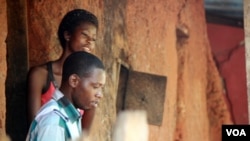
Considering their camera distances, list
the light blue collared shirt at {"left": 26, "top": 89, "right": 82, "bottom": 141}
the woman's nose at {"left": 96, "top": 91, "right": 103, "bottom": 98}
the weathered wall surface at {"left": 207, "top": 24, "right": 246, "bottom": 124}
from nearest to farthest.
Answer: the light blue collared shirt at {"left": 26, "top": 89, "right": 82, "bottom": 141} < the woman's nose at {"left": 96, "top": 91, "right": 103, "bottom": 98} < the weathered wall surface at {"left": 207, "top": 24, "right": 246, "bottom": 124}

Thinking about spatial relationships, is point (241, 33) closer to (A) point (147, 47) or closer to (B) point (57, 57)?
(A) point (147, 47)

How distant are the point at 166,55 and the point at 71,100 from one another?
822 millimetres

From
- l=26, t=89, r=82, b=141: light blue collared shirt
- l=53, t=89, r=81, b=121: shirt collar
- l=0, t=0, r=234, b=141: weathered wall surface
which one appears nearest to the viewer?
l=26, t=89, r=82, b=141: light blue collared shirt

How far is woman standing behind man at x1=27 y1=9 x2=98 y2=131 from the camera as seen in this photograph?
15.3ft

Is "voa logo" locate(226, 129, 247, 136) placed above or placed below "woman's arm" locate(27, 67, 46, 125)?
below

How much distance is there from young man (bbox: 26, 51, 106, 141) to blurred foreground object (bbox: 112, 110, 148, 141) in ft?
0.74

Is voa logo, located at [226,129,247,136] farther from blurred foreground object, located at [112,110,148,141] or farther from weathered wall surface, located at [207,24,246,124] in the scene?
blurred foreground object, located at [112,110,148,141]

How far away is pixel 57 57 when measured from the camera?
15.5 feet

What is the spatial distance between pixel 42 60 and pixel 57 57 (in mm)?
95

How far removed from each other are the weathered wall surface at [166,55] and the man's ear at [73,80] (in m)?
0.24

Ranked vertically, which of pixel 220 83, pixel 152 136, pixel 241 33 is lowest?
pixel 152 136

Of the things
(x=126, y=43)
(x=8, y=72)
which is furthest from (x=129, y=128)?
(x=8, y=72)

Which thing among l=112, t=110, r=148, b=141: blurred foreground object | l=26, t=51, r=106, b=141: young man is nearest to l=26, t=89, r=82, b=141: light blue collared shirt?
l=26, t=51, r=106, b=141: young man

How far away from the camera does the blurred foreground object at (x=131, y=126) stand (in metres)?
4.86
